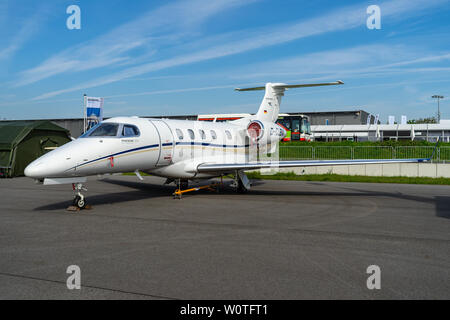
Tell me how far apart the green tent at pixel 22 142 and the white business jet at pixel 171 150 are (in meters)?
11.8

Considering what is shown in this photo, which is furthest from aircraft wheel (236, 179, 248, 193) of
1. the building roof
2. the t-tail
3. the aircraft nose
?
the building roof

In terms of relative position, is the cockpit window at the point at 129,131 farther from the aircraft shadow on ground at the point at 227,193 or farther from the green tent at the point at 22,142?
the green tent at the point at 22,142

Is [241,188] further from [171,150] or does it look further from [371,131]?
[371,131]

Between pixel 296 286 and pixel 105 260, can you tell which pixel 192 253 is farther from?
pixel 296 286

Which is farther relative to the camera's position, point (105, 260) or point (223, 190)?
point (223, 190)

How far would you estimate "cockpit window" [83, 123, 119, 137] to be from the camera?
37.1 feet

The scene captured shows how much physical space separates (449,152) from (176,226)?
70.7 feet

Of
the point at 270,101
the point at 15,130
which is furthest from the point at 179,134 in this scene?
the point at 15,130

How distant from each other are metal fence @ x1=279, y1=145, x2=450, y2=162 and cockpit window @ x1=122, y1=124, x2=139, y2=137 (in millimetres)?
16640

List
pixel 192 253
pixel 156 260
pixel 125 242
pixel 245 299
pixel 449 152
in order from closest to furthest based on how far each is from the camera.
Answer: pixel 245 299, pixel 156 260, pixel 192 253, pixel 125 242, pixel 449 152

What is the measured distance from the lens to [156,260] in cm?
612

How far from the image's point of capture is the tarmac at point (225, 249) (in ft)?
16.0

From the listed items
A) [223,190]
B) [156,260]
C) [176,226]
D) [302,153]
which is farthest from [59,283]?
[302,153]
